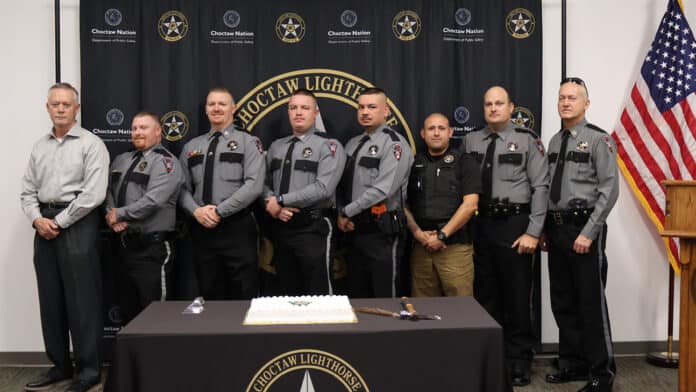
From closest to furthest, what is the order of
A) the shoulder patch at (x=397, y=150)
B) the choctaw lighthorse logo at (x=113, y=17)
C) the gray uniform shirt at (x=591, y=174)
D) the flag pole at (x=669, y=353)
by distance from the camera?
1. the gray uniform shirt at (x=591, y=174)
2. the shoulder patch at (x=397, y=150)
3. the flag pole at (x=669, y=353)
4. the choctaw lighthorse logo at (x=113, y=17)

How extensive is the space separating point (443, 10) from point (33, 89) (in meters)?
2.95

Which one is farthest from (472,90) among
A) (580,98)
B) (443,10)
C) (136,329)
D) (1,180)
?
Result: (1,180)

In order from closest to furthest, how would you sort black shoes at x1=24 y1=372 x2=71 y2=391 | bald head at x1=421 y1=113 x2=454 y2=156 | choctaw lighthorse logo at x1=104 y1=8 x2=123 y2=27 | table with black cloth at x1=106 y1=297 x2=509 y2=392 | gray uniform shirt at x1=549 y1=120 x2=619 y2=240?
1. table with black cloth at x1=106 y1=297 x2=509 y2=392
2. gray uniform shirt at x1=549 y1=120 x2=619 y2=240
3. black shoes at x1=24 y1=372 x2=71 y2=391
4. bald head at x1=421 y1=113 x2=454 y2=156
5. choctaw lighthorse logo at x1=104 y1=8 x2=123 y2=27

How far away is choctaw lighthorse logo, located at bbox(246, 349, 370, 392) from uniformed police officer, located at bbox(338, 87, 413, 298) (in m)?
1.78

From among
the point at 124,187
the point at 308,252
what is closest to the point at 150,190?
the point at 124,187

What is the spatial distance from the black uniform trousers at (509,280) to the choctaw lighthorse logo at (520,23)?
1391mm

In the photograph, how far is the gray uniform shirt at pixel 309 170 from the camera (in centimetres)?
411

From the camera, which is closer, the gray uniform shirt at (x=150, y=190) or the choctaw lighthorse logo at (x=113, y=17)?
the gray uniform shirt at (x=150, y=190)

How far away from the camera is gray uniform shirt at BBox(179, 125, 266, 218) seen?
418 centimetres

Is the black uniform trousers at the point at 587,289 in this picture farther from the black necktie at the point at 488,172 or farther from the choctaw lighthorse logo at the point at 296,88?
the choctaw lighthorse logo at the point at 296,88

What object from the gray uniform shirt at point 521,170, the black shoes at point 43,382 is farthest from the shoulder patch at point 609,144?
the black shoes at point 43,382

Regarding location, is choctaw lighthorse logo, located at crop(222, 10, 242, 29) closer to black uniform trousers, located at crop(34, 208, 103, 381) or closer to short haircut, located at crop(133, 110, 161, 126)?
short haircut, located at crop(133, 110, 161, 126)

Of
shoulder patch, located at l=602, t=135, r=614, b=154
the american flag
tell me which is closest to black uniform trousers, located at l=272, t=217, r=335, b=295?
shoulder patch, located at l=602, t=135, r=614, b=154

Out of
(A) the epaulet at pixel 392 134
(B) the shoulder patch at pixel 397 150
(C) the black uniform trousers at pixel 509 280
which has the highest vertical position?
(A) the epaulet at pixel 392 134
